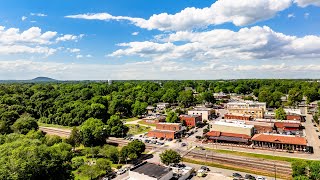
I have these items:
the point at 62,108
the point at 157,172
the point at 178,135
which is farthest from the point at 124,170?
the point at 62,108

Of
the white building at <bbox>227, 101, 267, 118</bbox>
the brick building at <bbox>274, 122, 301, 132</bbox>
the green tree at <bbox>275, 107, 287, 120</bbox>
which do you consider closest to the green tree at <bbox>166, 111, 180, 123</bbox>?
the white building at <bbox>227, 101, 267, 118</bbox>

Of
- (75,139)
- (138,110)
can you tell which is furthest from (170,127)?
(138,110)

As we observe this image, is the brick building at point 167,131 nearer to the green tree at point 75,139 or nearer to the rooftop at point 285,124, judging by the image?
the green tree at point 75,139

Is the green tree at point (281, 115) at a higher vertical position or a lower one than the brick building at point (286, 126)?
higher

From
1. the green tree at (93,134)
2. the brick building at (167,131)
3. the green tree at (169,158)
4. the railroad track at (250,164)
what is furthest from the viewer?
the brick building at (167,131)

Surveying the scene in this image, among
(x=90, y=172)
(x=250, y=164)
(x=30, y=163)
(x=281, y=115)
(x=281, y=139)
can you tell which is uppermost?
(x=30, y=163)

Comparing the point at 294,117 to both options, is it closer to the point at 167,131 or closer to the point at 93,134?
the point at 167,131

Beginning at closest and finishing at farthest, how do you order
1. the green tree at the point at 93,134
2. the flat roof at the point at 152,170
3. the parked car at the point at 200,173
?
the flat roof at the point at 152,170 → the parked car at the point at 200,173 → the green tree at the point at 93,134

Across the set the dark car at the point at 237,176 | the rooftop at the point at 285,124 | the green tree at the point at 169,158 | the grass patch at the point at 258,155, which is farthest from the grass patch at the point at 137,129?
the dark car at the point at 237,176

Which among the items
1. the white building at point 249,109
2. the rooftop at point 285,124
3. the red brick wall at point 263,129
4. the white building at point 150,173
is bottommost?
the white building at point 150,173
